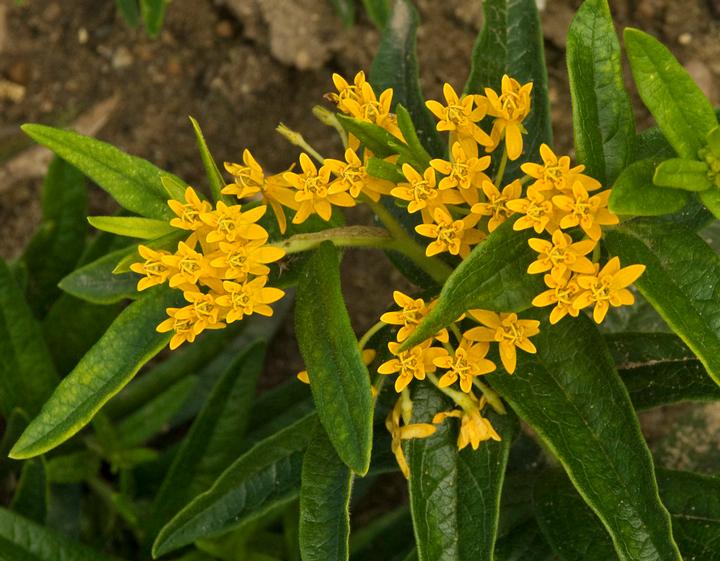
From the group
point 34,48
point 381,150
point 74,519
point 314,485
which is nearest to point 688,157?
point 381,150

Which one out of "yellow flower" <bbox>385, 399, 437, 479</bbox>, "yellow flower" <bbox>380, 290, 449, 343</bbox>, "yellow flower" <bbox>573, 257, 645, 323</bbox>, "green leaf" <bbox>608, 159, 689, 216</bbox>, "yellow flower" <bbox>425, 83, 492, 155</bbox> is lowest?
"yellow flower" <bbox>385, 399, 437, 479</bbox>

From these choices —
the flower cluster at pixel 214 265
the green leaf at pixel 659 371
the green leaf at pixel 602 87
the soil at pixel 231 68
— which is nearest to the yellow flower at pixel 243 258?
the flower cluster at pixel 214 265

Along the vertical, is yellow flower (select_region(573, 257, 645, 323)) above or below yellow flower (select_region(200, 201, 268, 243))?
below

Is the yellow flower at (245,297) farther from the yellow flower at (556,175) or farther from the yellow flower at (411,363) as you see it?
the yellow flower at (556,175)

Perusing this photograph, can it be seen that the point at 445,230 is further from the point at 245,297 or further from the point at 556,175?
the point at 245,297

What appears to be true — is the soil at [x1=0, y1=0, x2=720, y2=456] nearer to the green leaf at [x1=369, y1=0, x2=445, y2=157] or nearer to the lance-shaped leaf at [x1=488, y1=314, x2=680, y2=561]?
the green leaf at [x1=369, y1=0, x2=445, y2=157]

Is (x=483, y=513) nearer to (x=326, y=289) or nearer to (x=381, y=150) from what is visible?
(x=326, y=289)

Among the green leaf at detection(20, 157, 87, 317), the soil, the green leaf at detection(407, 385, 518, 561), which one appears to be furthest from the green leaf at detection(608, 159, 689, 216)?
the soil
